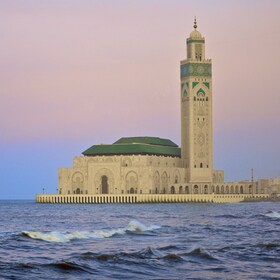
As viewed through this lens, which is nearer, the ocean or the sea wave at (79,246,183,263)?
the ocean

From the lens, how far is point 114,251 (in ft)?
148

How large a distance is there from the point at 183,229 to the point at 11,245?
21440 mm

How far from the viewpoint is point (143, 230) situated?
65.7 m

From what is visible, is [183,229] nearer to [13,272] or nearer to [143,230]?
[143,230]

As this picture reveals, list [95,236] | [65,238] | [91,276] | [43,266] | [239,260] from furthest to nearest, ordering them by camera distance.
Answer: [95,236], [65,238], [239,260], [43,266], [91,276]

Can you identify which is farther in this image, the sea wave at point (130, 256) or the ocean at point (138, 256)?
the sea wave at point (130, 256)

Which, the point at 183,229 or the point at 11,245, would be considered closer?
the point at 11,245

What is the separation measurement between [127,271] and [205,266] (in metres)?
3.82

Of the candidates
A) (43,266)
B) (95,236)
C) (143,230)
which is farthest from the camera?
(143,230)

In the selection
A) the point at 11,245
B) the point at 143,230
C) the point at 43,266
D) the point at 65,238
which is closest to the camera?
the point at 43,266

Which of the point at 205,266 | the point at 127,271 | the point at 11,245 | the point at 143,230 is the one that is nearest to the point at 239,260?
the point at 205,266

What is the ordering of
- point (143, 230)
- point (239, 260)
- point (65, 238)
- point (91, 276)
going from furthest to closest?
point (143, 230) → point (65, 238) → point (239, 260) → point (91, 276)

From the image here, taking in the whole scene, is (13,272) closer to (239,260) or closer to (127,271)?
(127,271)

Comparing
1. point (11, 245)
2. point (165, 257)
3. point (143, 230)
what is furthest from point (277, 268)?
point (143, 230)
